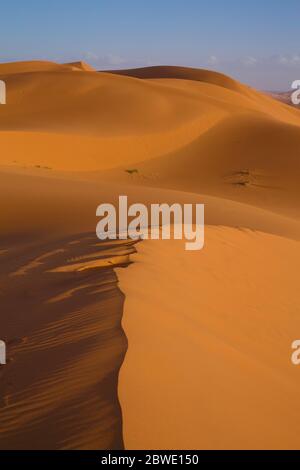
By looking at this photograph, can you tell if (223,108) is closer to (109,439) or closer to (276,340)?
(276,340)

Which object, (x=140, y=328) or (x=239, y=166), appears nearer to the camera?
(x=140, y=328)

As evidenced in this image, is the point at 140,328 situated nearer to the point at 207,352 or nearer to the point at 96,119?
the point at 207,352

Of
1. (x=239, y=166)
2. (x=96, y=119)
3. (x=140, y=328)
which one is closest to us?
(x=140, y=328)

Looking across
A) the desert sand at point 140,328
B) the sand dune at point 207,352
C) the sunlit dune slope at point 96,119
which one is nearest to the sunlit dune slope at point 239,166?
the sunlit dune slope at point 96,119

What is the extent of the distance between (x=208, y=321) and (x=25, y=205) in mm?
6639

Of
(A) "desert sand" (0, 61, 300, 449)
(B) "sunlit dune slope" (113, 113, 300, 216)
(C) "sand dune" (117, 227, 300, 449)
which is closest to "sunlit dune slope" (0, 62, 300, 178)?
(B) "sunlit dune slope" (113, 113, 300, 216)

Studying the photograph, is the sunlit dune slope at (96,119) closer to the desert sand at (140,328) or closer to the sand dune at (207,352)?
the desert sand at (140,328)

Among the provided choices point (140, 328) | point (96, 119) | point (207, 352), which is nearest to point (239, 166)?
point (96, 119)

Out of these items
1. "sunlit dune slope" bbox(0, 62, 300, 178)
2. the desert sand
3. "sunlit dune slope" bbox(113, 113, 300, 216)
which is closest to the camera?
the desert sand

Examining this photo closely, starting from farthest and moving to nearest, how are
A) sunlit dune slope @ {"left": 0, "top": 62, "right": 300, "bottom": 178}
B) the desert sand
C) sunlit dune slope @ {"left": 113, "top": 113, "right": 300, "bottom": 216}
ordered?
sunlit dune slope @ {"left": 0, "top": 62, "right": 300, "bottom": 178}
sunlit dune slope @ {"left": 113, "top": 113, "right": 300, "bottom": 216}
the desert sand

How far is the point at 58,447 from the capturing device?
2865mm

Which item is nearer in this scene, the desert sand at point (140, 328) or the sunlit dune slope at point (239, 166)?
the desert sand at point (140, 328)

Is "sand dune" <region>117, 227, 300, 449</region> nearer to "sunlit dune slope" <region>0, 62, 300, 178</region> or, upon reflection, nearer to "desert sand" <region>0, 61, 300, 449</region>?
"desert sand" <region>0, 61, 300, 449</region>

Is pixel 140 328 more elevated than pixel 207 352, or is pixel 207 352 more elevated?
pixel 140 328
